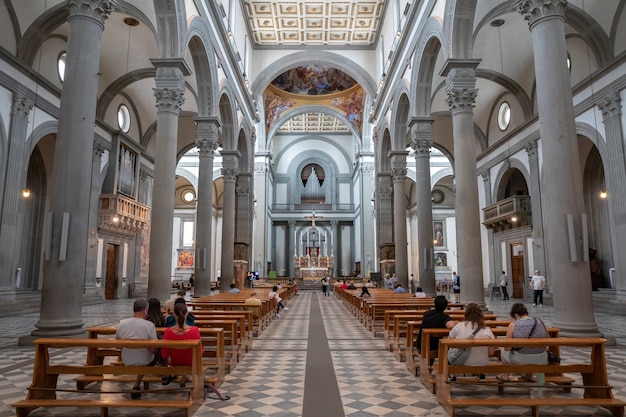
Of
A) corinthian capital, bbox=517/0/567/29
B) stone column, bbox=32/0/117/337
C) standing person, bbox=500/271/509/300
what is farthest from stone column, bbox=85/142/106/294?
standing person, bbox=500/271/509/300

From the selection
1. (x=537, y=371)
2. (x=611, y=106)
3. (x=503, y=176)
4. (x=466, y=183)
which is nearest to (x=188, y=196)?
(x=503, y=176)

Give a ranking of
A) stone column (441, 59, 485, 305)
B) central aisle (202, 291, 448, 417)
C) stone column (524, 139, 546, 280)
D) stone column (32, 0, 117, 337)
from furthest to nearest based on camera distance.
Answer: stone column (524, 139, 546, 280) → stone column (441, 59, 485, 305) → stone column (32, 0, 117, 337) → central aisle (202, 291, 448, 417)

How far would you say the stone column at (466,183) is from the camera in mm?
10453

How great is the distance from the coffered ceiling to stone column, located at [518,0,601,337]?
16.2m

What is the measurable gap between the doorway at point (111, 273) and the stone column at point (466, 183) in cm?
1515

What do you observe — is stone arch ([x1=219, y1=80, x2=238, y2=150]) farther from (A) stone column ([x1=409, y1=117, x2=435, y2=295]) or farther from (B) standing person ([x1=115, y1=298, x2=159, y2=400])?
(B) standing person ([x1=115, y1=298, x2=159, y2=400])

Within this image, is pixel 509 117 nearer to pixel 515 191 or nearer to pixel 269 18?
pixel 515 191

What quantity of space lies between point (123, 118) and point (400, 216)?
1305 centimetres

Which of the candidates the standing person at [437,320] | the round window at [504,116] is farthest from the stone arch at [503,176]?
the standing person at [437,320]

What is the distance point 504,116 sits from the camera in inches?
790

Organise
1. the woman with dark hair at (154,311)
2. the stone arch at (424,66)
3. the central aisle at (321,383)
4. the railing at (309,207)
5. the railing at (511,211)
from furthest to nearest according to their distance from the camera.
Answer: the railing at (309,207) → the railing at (511,211) → the stone arch at (424,66) → the woman with dark hair at (154,311) → the central aisle at (321,383)

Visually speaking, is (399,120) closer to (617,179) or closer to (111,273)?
(617,179)

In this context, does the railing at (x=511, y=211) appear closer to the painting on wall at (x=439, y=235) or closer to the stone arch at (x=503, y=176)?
the stone arch at (x=503, y=176)

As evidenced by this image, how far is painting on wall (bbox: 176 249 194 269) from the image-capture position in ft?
117
